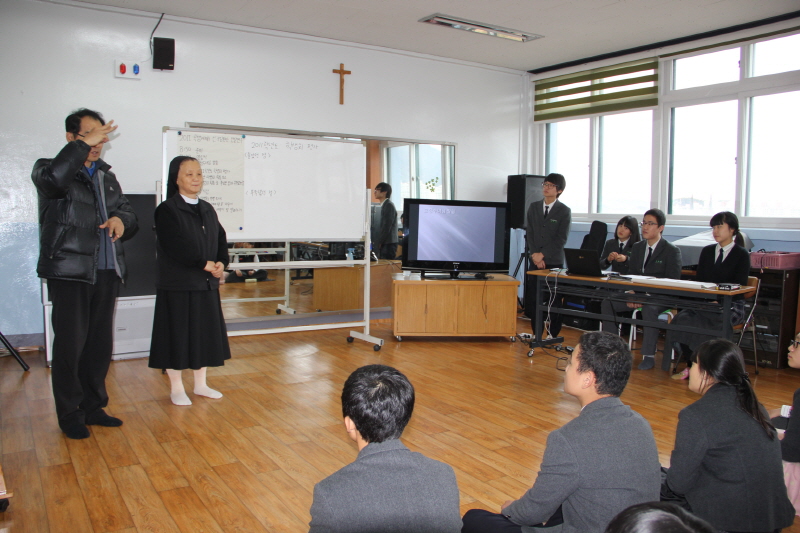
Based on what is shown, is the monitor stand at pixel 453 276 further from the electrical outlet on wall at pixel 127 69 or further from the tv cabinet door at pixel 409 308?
the electrical outlet on wall at pixel 127 69

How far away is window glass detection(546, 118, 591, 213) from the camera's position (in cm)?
A: 763

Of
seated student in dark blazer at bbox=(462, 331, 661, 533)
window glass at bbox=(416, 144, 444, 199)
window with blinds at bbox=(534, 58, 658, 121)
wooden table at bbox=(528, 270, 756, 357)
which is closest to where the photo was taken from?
seated student in dark blazer at bbox=(462, 331, 661, 533)

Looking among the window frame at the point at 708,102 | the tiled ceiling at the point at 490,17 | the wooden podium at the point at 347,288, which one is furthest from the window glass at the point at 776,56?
the wooden podium at the point at 347,288

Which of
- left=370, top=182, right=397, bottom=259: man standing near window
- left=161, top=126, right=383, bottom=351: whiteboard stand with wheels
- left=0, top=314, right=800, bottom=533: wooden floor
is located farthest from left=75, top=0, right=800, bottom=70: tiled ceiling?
left=0, top=314, right=800, bottom=533: wooden floor

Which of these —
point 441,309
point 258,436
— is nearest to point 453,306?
point 441,309

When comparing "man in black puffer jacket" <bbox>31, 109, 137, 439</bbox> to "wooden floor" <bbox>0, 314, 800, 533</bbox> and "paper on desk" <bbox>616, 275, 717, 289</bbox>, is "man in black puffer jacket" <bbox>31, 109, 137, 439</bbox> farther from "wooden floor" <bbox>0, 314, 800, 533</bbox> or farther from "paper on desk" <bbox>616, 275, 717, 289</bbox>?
"paper on desk" <bbox>616, 275, 717, 289</bbox>

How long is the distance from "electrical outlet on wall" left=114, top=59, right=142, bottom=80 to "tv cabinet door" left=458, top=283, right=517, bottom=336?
350 centimetres

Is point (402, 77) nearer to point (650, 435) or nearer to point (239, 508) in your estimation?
point (239, 508)

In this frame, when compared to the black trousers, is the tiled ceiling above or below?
above

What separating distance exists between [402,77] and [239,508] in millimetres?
5467

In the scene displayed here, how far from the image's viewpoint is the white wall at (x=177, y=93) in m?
5.05

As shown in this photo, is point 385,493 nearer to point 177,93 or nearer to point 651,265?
point 651,265

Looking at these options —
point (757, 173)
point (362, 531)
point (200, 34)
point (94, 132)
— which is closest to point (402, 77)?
point (200, 34)

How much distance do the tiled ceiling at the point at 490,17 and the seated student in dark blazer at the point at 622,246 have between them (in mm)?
1869
